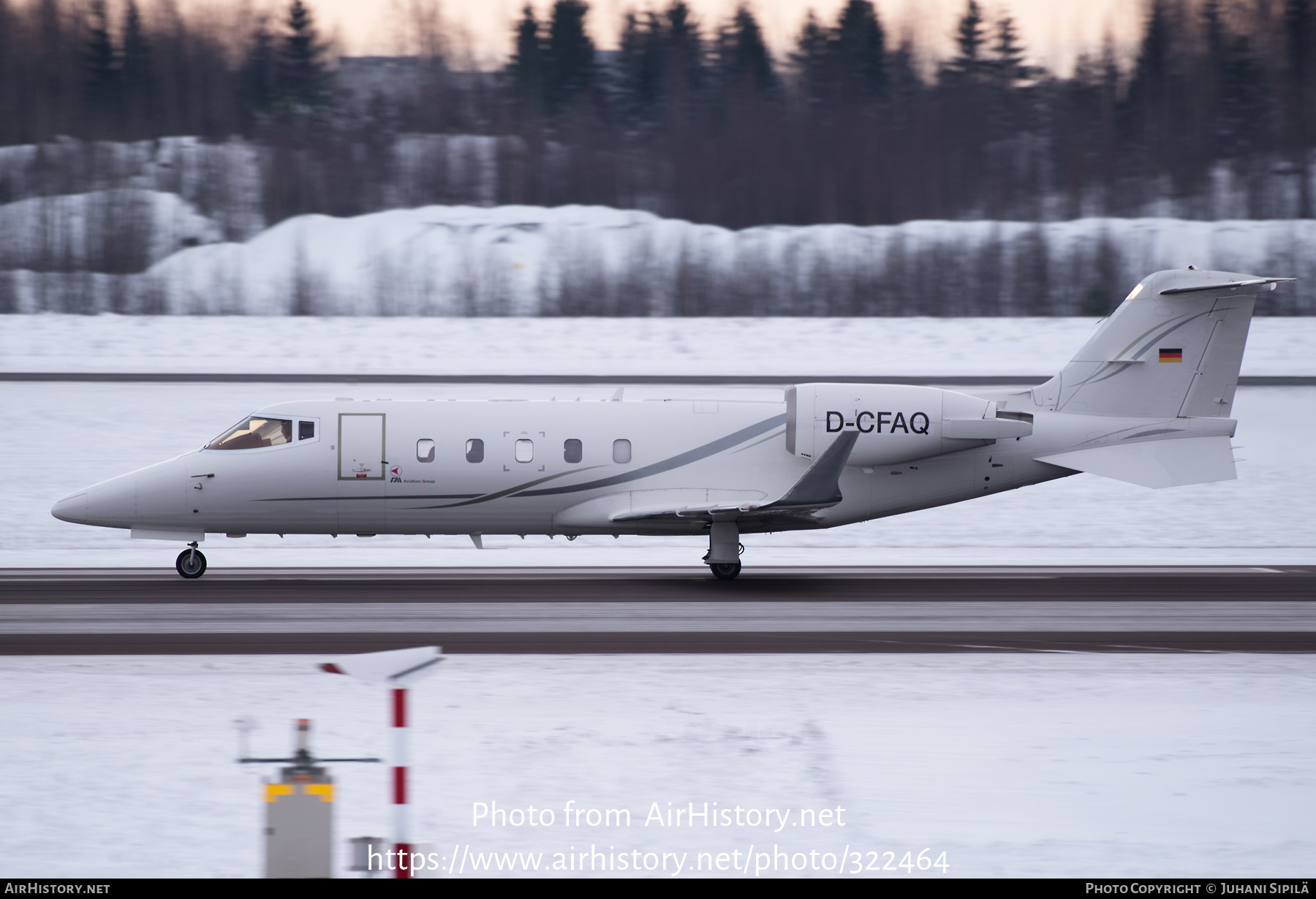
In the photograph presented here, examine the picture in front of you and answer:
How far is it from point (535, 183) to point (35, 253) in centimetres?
1901

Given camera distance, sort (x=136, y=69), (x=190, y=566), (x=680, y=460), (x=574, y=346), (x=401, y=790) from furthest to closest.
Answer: (x=136, y=69) < (x=574, y=346) < (x=680, y=460) < (x=190, y=566) < (x=401, y=790)

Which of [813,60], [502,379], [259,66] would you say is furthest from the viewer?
[259,66]

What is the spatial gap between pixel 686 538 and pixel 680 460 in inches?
226

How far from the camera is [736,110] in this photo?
51844mm

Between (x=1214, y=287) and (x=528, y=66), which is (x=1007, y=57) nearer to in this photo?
(x=528, y=66)

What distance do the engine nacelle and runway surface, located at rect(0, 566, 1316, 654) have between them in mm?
2073

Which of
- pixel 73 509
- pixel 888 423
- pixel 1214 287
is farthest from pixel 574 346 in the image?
pixel 1214 287

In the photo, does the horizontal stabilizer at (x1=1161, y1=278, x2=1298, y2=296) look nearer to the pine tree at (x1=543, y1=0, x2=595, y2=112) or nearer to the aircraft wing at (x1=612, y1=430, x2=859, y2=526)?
the aircraft wing at (x1=612, y1=430, x2=859, y2=526)

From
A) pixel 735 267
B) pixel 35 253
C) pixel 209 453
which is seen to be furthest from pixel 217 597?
pixel 35 253

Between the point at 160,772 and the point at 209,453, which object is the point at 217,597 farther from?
the point at 160,772

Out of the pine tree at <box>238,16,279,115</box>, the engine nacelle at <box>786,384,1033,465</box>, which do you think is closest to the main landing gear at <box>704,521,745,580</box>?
the engine nacelle at <box>786,384,1033,465</box>

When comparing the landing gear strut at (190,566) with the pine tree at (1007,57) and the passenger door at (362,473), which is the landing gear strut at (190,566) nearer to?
the passenger door at (362,473)

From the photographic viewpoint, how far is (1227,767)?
28.2 ft

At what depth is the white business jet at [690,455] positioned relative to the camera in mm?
18109
